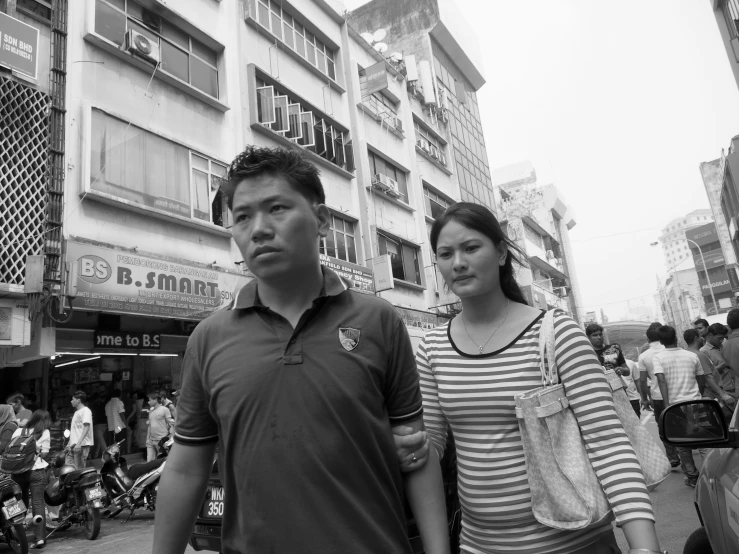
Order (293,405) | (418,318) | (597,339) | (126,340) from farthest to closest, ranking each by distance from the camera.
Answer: (418,318), (126,340), (597,339), (293,405)

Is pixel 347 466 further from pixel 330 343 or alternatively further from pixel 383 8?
pixel 383 8

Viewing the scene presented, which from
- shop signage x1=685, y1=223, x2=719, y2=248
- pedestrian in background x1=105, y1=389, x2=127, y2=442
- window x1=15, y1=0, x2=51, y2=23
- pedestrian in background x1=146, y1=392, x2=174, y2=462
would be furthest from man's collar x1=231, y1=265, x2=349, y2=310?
shop signage x1=685, y1=223, x2=719, y2=248

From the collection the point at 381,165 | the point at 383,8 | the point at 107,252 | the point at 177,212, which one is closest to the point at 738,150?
the point at 381,165

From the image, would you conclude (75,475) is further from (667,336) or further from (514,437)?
(667,336)

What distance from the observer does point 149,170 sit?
11188mm

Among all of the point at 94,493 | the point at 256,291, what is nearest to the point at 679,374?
the point at 256,291

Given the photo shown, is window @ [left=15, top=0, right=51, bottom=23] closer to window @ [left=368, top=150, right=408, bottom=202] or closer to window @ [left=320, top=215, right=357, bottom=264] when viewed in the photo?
window @ [left=320, top=215, right=357, bottom=264]

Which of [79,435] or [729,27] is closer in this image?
[79,435]

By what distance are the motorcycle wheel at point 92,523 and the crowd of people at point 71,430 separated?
47 cm

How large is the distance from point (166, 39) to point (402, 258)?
11.6 m

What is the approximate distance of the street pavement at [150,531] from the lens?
4555mm

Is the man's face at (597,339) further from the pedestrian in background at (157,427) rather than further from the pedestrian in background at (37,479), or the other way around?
the pedestrian in background at (157,427)

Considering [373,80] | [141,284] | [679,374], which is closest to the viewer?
[679,374]

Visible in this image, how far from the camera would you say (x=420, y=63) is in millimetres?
27422
